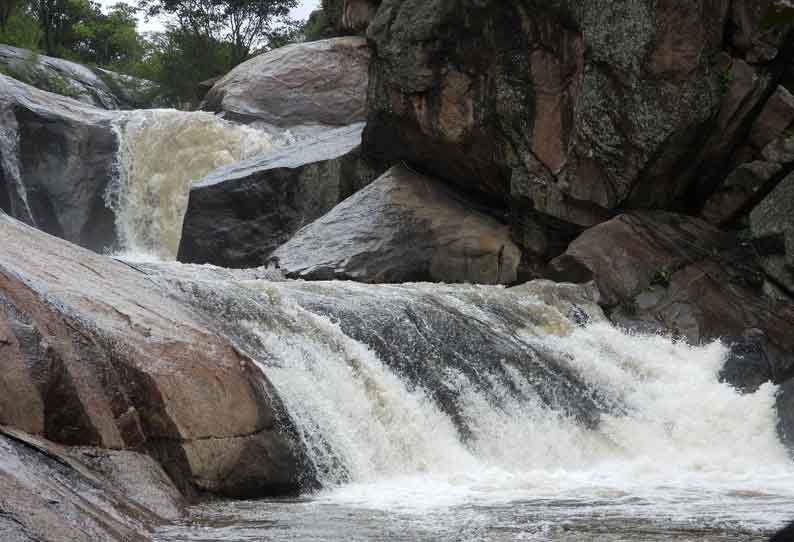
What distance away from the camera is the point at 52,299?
20.4 ft

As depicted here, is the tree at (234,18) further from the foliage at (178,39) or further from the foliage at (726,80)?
the foliage at (726,80)

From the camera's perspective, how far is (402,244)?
545 inches

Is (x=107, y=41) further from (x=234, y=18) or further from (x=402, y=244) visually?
(x=402, y=244)

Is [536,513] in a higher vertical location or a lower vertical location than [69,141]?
lower

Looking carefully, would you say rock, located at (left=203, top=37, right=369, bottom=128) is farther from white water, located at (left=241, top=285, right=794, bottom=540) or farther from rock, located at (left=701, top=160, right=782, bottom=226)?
white water, located at (left=241, top=285, right=794, bottom=540)

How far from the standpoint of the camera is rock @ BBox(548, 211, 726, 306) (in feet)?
41.7

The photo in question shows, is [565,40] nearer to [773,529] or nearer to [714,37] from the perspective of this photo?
[714,37]

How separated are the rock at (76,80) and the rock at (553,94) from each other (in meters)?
12.2

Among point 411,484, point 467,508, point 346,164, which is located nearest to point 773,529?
point 467,508

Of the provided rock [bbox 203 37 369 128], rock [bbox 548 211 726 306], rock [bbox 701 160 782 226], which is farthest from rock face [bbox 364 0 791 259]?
rock [bbox 203 37 369 128]

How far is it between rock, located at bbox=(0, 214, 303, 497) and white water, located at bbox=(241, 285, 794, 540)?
56 cm

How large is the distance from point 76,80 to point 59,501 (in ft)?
75.6

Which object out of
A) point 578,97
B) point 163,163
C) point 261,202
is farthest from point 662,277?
point 163,163

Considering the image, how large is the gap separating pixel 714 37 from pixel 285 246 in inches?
249
